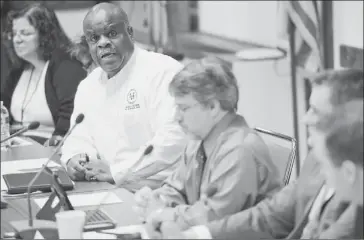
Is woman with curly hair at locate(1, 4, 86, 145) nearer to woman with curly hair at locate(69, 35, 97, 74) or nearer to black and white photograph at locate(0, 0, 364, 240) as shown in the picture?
black and white photograph at locate(0, 0, 364, 240)

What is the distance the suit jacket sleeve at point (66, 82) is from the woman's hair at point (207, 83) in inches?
88.1

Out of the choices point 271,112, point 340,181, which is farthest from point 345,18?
point 340,181

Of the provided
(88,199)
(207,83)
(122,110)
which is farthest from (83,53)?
(207,83)

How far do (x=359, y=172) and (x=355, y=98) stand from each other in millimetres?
209

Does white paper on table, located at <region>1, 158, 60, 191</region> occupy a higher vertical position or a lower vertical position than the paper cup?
lower

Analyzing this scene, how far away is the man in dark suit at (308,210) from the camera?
7.50 feet

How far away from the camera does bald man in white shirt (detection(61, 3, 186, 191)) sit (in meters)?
3.68

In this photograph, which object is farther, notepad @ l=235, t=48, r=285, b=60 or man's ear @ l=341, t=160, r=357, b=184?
notepad @ l=235, t=48, r=285, b=60

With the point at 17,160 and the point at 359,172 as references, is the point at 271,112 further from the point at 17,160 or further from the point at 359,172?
the point at 359,172

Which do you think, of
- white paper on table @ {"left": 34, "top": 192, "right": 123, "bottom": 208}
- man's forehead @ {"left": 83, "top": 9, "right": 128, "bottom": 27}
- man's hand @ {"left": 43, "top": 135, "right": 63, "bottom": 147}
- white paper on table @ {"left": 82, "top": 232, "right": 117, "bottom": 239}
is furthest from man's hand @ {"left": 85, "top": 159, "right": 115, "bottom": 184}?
white paper on table @ {"left": 82, "top": 232, "right": 117, "bottom": 239}

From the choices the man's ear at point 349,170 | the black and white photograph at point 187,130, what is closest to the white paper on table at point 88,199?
the black and white photograph at point 187,130

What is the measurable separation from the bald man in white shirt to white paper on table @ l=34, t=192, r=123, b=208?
0.27 m

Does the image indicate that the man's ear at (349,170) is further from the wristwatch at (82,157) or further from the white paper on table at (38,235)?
→ the wristwatch at (82,157)

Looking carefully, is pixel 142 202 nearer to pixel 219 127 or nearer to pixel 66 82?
pixel 219 127
